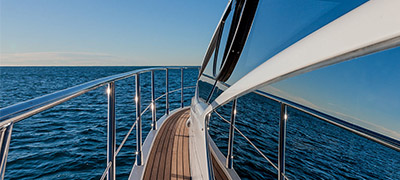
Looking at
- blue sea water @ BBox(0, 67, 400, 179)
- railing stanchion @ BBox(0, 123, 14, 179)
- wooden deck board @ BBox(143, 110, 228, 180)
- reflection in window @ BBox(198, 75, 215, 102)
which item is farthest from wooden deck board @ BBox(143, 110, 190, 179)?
railing stanchion @ BBox(0, 123, 14, 179)

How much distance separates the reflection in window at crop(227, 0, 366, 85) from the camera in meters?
1.05

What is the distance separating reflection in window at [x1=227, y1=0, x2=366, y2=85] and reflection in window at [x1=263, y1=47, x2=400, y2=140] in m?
0.27

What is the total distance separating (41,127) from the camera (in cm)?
585

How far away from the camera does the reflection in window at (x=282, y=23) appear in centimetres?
105

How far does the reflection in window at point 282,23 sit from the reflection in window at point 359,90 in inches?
10.6

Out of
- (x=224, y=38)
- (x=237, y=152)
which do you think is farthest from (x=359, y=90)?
(x=237, y=152)

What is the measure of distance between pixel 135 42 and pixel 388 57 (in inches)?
812

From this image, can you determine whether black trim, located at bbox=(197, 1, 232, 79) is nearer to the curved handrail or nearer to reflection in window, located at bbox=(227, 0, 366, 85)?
reflection in window, located at bbox=(227, 0, 366, 85)

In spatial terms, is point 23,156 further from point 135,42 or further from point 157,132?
point 135,42

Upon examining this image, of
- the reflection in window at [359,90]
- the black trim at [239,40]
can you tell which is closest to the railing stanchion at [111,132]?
the reflection in window at [359,90]

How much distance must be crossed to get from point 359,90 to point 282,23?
2.36 feet

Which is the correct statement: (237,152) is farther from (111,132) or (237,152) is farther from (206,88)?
(111,132)

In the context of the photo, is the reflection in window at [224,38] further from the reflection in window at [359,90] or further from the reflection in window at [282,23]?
the reflection in window at [359,90]

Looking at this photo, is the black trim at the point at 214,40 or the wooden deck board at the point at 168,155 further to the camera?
the black trim at the point at 214,40
